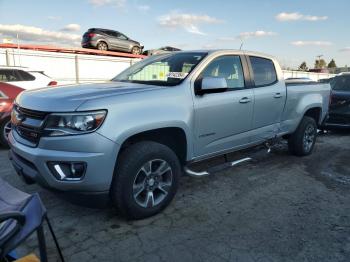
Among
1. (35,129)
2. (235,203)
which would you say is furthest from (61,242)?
(235,203)

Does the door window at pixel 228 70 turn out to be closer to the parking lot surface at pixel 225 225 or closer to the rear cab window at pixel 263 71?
the rear cab window at pixel 263 71

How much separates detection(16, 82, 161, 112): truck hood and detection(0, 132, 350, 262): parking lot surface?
48.1 inches

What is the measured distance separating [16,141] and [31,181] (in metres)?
0.44

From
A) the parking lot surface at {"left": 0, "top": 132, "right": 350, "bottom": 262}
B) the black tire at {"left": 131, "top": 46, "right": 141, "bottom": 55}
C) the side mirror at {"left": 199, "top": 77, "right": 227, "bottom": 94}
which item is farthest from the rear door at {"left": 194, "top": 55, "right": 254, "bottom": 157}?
the black tire at {"left": 131, "top": 46, "right": 141, "bottom": 55}

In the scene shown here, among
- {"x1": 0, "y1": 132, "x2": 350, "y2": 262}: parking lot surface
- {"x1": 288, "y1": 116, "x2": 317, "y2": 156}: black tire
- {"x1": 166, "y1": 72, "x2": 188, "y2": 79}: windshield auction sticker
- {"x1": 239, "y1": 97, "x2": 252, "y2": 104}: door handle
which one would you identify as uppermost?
{"x1": 166, "y1": 72, "x2": 188, "y2": 79}: windshield auction sticker

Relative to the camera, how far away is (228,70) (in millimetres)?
4547

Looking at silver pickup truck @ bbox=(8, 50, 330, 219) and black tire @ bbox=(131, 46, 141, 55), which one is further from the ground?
black tire @ bbox=(131, 46, 141, 55)

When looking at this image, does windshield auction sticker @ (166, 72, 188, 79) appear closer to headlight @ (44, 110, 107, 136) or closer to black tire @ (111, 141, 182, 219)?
black tire @ (111, 141, 182, 219)

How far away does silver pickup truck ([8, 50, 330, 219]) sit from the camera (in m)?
3.06

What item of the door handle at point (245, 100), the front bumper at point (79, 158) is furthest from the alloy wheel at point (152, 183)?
the door handle at point (245, 100)

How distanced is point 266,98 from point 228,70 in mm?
822

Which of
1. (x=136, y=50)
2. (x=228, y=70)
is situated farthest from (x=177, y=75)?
(x=136, y=50)

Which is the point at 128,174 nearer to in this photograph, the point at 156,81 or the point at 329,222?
the point at 156,81

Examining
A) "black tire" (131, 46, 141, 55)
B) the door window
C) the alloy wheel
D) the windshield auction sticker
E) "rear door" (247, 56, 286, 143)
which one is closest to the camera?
the alloy wheel
